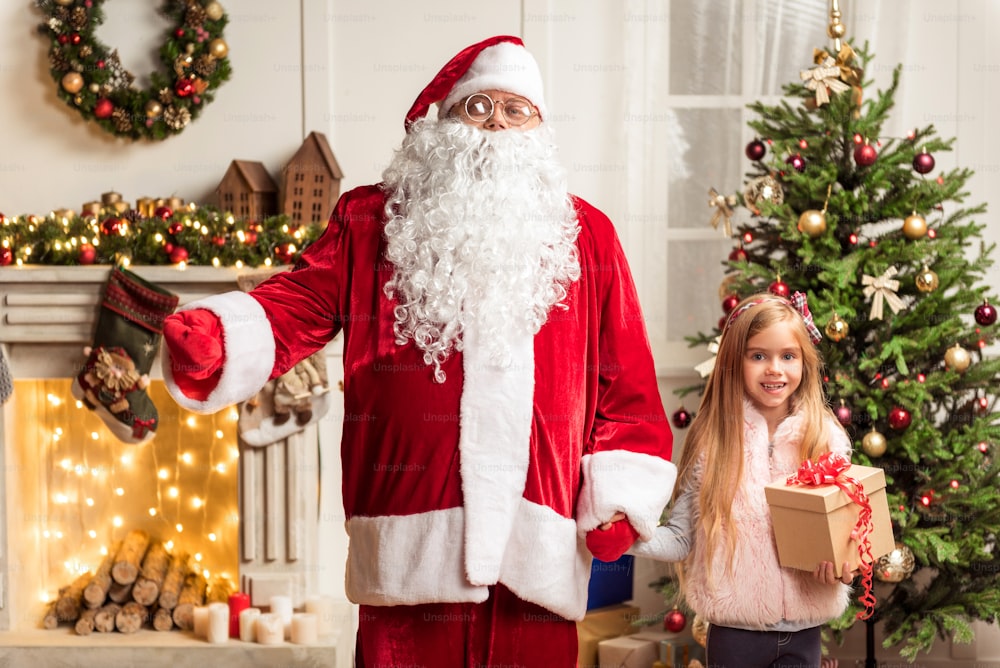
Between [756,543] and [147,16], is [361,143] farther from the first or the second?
[756,543]

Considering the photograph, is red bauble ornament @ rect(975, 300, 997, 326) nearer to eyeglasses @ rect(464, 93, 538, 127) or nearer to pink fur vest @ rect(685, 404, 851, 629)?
pink fur vest @ rect(685, 404, 851, 629)

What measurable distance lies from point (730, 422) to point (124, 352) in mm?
2020

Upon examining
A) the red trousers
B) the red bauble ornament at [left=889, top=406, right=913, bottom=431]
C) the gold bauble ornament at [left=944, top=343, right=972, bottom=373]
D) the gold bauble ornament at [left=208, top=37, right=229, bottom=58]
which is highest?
the gold bauble ornament at [left=208, top=37, right=229, bottom=58]

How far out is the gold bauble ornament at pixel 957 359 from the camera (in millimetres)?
2871

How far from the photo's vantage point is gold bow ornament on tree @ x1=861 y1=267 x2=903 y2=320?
2.84m

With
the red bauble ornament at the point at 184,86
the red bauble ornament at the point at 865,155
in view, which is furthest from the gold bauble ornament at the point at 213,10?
the red bauble ornament at the point at 865,155

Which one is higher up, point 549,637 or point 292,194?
point 292,194

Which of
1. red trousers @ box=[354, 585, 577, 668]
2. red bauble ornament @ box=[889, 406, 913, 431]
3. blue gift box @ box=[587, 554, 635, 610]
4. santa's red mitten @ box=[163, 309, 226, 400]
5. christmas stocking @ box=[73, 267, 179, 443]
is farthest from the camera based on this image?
blue gift box @ box=[587, 554, 635, 610]

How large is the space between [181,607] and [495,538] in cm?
204

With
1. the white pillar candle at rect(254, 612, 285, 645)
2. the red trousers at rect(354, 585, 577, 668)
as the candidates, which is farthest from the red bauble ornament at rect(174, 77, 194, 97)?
the red trousers at rect(354, 585, 577, 668)

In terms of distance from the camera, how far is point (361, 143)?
3.79 m

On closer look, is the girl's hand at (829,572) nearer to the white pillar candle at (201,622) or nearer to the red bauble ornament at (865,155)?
the red bauble ornament at (865,155)

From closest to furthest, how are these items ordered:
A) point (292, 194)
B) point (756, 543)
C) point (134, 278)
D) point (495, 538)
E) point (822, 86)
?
point (495, 538) < point (756, 543) < point (822, 86) < point (134, 278) < point (292, 194)

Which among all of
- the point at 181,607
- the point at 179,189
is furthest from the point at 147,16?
the point at 181,607
